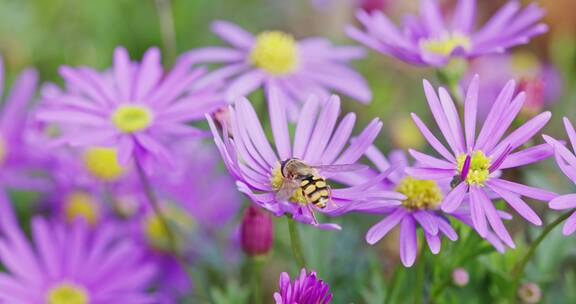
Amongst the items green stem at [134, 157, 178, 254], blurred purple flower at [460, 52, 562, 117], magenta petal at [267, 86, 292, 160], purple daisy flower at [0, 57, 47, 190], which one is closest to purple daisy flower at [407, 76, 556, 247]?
magenta petal at [267, 86, 292, 160]

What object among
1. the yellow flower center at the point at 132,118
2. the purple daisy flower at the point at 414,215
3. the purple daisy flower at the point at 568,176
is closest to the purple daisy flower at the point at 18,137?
the yellow flower center at the point at 132,118

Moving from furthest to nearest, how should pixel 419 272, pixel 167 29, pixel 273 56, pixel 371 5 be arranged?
pixel 167 29, pixel 371 5, pixel 273 56, pixel 419 272

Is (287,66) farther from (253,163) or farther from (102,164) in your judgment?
(253,163)

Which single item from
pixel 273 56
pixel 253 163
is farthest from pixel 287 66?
pixel 253 163

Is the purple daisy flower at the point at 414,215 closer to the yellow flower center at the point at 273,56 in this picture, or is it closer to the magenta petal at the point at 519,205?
the magenta petal at the point at 519,205

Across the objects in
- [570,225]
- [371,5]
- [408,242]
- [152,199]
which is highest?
[371,5]

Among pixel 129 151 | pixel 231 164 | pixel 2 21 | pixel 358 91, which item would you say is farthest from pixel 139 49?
pixel 231 164

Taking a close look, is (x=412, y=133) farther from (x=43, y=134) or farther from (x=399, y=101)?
(x=43, y=134)
